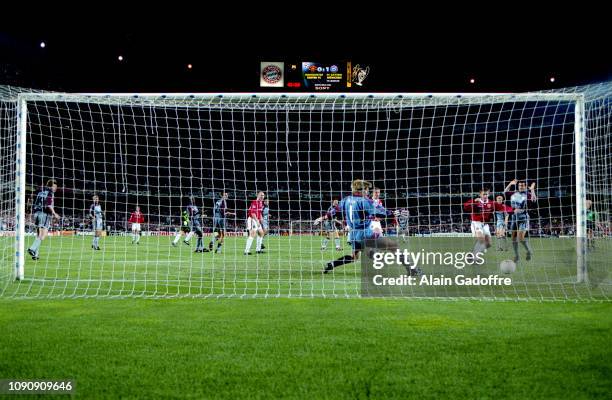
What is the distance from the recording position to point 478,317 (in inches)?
249

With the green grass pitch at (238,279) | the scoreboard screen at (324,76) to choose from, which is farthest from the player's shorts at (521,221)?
the scoreboard screen at (324,76)

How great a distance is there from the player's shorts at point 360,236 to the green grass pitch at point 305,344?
110 centimetres

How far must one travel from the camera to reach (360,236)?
9.94 m

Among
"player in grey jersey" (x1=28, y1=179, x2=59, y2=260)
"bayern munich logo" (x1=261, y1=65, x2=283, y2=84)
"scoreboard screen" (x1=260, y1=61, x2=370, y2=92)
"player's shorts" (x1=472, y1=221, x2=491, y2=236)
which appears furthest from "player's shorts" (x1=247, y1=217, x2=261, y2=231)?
"scoreboard screen" (x1=260, y1=61, x2=370, y2=92)

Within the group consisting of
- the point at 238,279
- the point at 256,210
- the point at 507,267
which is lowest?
the point at 238,279

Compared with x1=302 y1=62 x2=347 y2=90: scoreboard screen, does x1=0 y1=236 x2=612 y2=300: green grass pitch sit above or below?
below

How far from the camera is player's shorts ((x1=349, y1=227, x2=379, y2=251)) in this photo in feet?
32.4

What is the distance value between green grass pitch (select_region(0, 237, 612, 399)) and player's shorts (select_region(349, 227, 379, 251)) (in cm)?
110

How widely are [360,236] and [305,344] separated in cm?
514

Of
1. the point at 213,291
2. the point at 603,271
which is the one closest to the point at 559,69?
the point at 603,271

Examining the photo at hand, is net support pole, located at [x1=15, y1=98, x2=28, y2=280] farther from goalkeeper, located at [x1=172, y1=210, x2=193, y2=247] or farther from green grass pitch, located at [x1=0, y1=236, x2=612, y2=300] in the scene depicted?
goalkeeper, located at [x1=172, y1=210, x2=193, y2=247]

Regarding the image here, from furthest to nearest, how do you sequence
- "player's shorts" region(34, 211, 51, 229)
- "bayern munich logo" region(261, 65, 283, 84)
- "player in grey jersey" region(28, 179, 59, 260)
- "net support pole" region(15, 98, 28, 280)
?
"bayern munich logo" region(261, 65, 283, 84) < "player's shorts" region(34, 211, 51, 229) < "player in grey jersey" region(28, 179, 59, 260) < "net support pole" region(15, 98, 28, 280)

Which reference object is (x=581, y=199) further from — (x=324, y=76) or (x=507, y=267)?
(x=324, y=76)

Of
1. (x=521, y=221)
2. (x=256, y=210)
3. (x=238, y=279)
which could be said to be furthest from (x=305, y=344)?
(x=256, y=210)
